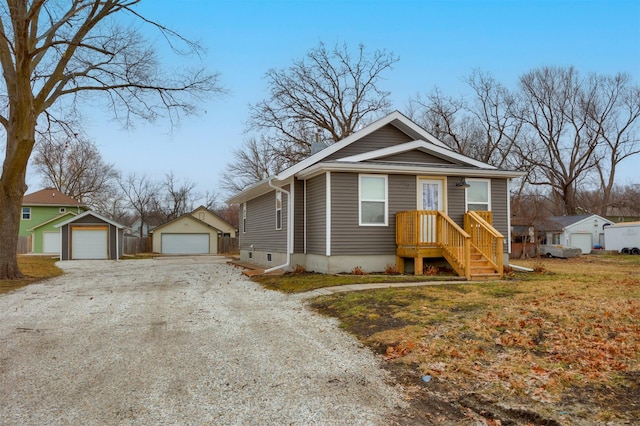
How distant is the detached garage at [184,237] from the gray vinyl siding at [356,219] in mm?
29320

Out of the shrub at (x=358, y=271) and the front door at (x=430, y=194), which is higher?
the front door at (x=430, y=194)

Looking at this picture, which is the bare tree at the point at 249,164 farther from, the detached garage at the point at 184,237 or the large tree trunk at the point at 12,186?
the large tree trunk at the point at 12,186

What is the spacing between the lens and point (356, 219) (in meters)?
13.1

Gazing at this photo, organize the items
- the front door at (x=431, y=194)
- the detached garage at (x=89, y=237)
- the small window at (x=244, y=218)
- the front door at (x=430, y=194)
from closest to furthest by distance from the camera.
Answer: the front door at (x=430, y=194) < the front door at (x=431, y=194) < the small window at (x=244, y=218) < the detached garage at (x=89, y=237)

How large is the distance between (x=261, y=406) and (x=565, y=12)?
15.2 m

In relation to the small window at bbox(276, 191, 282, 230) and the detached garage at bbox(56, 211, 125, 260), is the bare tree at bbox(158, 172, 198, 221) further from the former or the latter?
the small window at bbox(276, 191, 282, 230)

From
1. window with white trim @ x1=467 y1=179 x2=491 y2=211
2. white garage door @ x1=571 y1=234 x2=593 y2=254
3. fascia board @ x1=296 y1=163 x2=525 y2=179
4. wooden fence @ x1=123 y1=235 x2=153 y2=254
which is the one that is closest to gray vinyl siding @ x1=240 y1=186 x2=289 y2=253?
fascia board @ x1=296 y1=163 x2=525 y2=179

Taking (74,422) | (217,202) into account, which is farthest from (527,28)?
(217,202)

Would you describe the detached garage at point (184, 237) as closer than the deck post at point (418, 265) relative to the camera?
No

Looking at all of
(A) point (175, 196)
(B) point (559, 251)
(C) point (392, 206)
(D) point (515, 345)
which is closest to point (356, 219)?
(C) point (392, 206)

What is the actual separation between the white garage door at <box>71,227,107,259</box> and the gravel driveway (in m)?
21.5

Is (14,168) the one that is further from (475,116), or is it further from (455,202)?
(475,116)

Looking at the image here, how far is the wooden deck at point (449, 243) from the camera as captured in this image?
38.9 ft

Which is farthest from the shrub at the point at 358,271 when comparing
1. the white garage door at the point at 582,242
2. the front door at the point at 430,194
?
the white garage door at the point at 582,242
